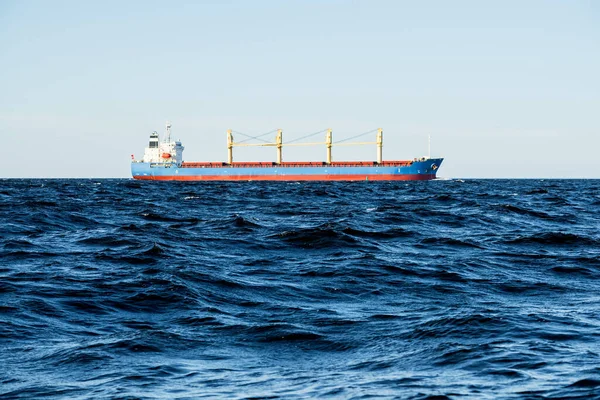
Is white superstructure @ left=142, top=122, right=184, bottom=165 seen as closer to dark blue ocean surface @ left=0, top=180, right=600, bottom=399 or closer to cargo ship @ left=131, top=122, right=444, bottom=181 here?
cargo ship @ left=131, top=122, right=444, bottom=181

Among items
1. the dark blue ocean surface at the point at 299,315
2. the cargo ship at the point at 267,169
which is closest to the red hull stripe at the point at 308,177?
the cargo ship at the point at 267,169

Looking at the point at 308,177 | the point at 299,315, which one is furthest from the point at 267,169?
the point at 299,315

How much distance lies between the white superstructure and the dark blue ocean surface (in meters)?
101

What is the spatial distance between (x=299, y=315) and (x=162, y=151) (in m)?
114

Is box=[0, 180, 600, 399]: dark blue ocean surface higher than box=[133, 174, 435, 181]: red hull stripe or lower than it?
lower

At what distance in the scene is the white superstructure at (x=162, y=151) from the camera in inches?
4731

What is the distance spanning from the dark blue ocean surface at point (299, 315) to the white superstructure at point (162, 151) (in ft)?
332

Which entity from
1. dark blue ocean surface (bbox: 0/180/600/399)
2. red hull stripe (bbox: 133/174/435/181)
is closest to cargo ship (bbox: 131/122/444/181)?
red hull stripe (bbox: 133/174/435/181)

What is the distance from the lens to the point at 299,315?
33.9ft

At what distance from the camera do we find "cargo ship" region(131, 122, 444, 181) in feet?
346

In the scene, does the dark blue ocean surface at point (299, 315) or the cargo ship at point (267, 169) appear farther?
the cargo ship at point (267, 169)

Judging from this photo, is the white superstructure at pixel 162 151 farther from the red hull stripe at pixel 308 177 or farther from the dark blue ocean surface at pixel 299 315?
the dark blue ocean surface at pixel 299 315

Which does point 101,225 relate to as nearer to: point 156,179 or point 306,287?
point 306,287

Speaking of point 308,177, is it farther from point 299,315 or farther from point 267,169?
point 299,315
